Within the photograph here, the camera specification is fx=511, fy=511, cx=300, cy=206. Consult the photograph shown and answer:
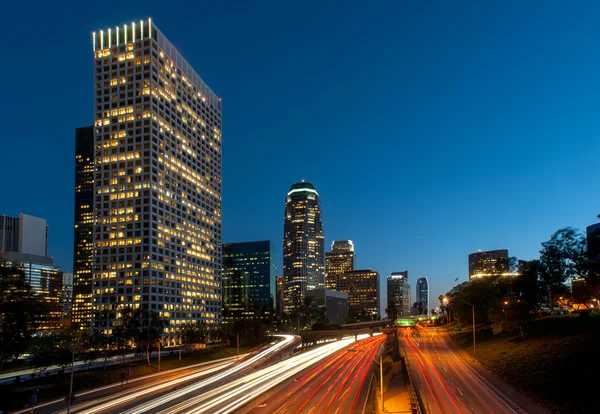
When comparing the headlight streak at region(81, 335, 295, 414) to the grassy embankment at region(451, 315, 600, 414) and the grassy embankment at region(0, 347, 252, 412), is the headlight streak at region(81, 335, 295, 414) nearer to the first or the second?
the grassy embankment at region(0, 347, 252, 412)

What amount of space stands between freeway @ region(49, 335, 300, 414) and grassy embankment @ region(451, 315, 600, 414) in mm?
38612

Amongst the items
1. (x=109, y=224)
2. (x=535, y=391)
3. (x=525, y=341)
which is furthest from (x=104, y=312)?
(x=535, y=391)

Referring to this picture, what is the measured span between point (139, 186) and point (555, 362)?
466ft

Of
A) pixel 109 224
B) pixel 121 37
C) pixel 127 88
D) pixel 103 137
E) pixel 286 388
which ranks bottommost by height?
pixel 286 388

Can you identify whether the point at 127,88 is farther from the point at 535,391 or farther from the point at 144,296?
the point at 535,391

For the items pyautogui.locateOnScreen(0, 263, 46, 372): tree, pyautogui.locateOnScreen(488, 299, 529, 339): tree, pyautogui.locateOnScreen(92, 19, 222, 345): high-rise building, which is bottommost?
pyautogui.locateOnScreen(488, 299, 529, 339): tree

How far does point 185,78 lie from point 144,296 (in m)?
86.2

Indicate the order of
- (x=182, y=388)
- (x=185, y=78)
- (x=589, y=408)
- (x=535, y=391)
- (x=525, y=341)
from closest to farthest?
1. (x=589, y=408)
2. (x=535, y=391)
3. (x=182, y=388)
4. (x=525, y=341)
5. (x=185, y=78)

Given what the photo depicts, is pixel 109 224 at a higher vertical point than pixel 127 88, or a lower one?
lower

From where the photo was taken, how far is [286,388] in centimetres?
6569

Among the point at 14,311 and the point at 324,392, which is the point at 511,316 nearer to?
the point at 324,392

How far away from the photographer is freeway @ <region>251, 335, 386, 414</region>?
2052 inches

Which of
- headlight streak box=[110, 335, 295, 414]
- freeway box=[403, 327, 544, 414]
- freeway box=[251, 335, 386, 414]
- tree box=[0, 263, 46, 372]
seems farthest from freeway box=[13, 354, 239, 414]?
freeway box=[403, 327, 544, 414]

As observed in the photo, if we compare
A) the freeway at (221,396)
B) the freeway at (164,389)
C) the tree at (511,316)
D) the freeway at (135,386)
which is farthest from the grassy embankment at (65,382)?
the tree at (511,316)
